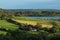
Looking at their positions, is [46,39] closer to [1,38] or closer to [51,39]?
[51,39]

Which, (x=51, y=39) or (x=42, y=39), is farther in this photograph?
(x=51, y=39)

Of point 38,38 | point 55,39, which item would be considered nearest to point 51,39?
point 55,39

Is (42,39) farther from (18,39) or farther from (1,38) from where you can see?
(1,38)

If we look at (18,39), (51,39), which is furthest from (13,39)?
(51,39)

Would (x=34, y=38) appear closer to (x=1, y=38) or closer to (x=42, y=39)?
(x=42, y=39)

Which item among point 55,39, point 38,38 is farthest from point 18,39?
point 55,39

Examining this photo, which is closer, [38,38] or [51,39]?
[38,38]

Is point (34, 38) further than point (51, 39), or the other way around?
point (51, 39)
